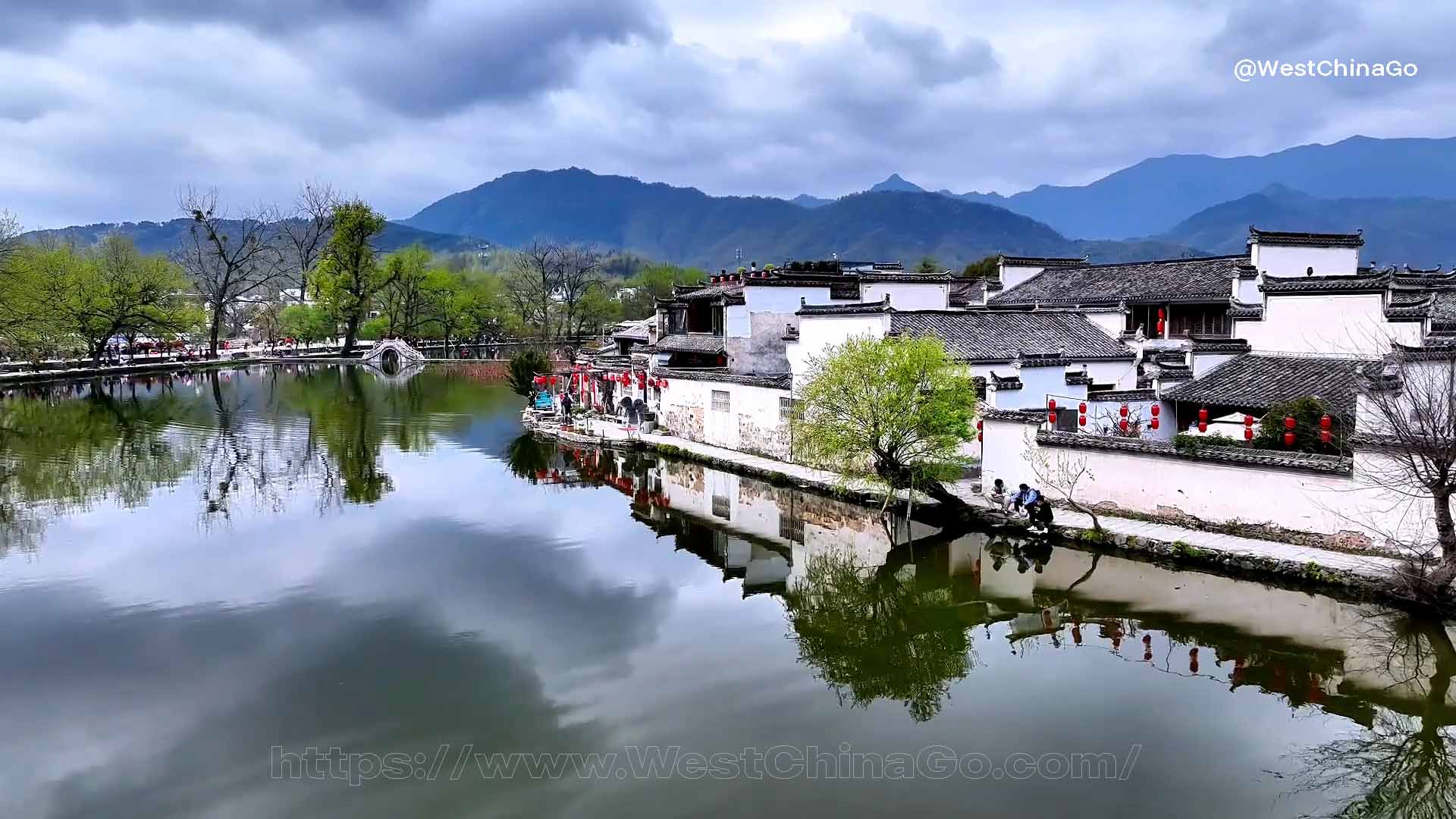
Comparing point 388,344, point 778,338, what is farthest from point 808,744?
point 388,344

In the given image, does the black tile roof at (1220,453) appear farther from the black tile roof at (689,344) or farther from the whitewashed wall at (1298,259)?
the black tile roof at (689,344)

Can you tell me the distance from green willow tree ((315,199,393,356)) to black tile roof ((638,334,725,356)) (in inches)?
1826

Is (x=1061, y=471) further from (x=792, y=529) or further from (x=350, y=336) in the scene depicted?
(x=350, y=336)

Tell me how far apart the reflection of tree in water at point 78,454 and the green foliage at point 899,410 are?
52.2 feet

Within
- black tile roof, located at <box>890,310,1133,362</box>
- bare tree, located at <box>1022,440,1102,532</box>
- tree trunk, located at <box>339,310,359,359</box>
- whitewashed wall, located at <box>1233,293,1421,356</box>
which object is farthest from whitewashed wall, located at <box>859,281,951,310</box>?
tree trunk, located at <box>339,310,359,359</box>

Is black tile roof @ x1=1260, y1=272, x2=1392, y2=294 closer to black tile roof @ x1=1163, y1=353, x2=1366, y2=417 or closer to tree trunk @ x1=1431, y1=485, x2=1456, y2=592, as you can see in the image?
black tile roof @ x1=1163, y1=353, x2=1366, y2=417

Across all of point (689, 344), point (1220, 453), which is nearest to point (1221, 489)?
point (1220, 453)

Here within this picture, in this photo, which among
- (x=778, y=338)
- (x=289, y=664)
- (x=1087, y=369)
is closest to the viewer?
(x=289, y=664)

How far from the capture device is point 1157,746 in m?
9.30

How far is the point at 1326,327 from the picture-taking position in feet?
66.4

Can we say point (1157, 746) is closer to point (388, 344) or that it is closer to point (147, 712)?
point (147, 712)

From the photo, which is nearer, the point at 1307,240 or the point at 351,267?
the point at 1307,240

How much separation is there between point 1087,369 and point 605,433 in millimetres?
15960

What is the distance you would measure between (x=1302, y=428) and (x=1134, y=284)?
12.9 meters
